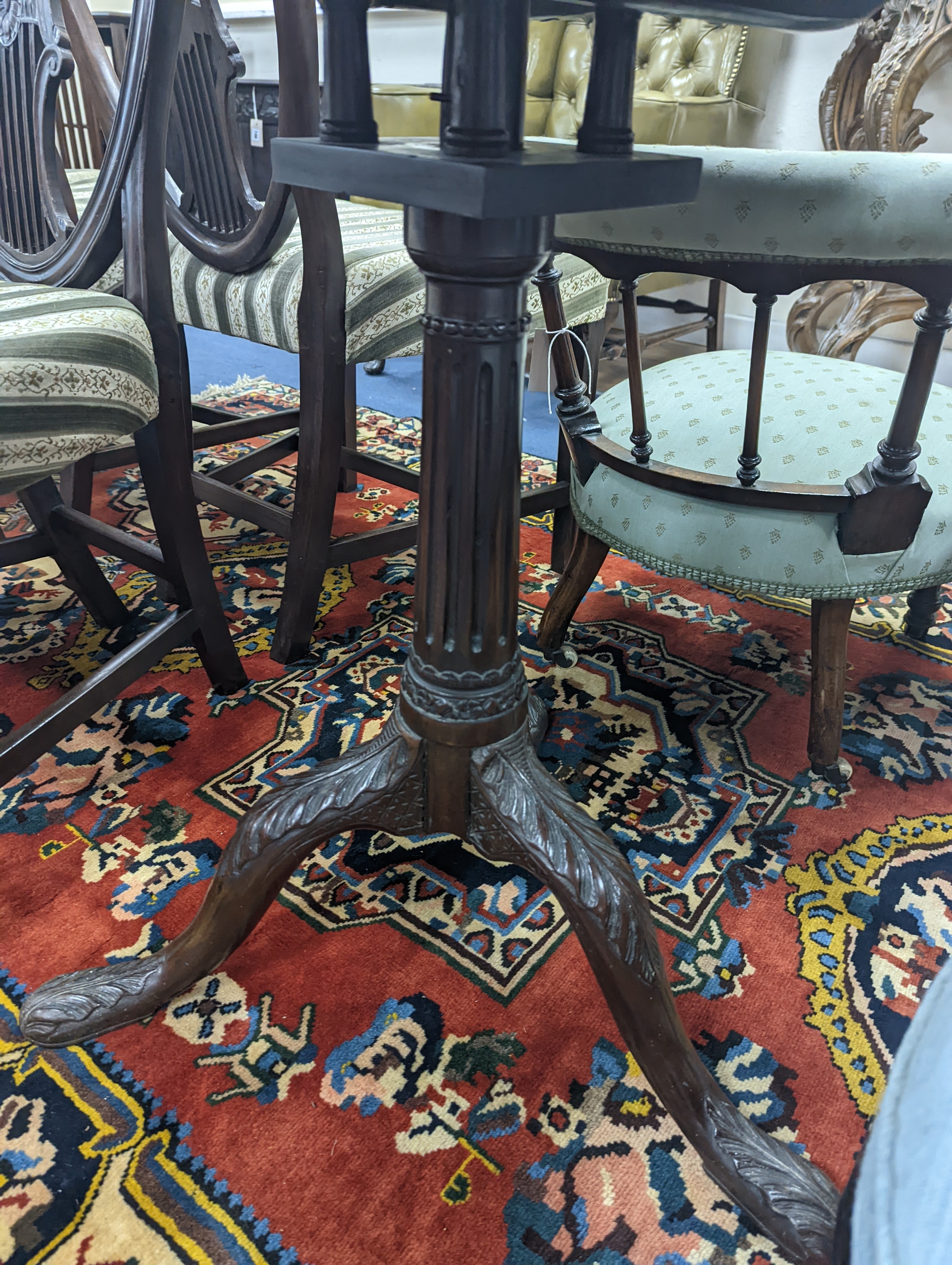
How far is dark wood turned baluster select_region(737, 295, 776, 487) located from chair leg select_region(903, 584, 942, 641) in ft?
1.98

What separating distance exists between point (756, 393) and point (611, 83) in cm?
31

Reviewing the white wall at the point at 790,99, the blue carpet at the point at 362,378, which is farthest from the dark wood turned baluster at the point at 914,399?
the white wall at the point at 790,99

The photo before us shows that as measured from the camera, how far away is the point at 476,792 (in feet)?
2.25

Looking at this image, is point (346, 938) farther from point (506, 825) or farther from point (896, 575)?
point (896, 575)

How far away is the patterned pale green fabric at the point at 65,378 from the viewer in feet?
2.38

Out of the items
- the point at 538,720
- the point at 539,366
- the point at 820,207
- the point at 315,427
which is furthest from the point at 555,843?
the point at 539,366

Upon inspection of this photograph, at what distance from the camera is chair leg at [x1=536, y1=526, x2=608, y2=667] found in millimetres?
1186

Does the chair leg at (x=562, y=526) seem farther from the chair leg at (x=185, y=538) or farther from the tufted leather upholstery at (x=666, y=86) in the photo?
the tufted leather upholstery at (x=666, y=86)

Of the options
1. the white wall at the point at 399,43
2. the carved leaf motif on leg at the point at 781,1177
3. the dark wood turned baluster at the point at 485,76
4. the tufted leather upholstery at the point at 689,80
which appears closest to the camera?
the dark wood turned baluster at the point at 485,76

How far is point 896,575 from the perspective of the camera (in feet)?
3.03

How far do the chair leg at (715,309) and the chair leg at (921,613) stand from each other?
1293mm

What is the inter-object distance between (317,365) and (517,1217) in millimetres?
942

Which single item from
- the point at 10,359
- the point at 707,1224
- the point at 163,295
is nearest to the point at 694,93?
the point at 163,295

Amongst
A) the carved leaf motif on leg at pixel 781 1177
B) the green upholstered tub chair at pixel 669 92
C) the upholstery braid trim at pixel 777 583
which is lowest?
the carved leaf motif on leg at pixel 781 1177
